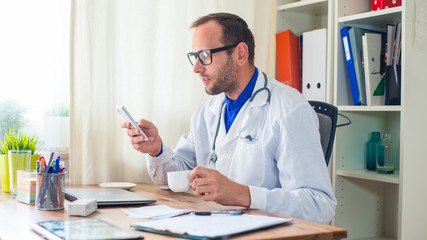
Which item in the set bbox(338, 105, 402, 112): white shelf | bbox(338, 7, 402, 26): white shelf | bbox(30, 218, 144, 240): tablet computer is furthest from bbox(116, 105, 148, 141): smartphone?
bbox(338, 7, 402, 26): white shelf

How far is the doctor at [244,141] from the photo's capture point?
1.47 meters

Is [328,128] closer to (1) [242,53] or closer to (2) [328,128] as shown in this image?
(2) [328,128]

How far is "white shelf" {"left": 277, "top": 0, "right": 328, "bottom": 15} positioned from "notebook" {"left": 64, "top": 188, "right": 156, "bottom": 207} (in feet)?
4.54

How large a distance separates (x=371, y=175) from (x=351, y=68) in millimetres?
486

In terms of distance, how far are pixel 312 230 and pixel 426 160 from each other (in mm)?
1162

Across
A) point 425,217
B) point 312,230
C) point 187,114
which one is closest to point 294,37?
point 187,114

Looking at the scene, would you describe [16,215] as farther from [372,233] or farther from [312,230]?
[372,233]

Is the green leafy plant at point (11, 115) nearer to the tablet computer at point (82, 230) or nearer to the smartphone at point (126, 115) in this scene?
the smartphone at point (126, 115)

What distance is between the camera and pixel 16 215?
4.49ft

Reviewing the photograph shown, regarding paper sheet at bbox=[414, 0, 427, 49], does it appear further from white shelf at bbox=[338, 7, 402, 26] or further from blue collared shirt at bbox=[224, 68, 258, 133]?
blue collared shirt at bbox=[224, 68, 258, 133]

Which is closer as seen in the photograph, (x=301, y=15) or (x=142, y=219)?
(x=142, y=219)

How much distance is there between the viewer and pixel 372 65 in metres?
2.24

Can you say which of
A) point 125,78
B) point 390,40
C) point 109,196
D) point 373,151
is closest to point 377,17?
point 390,40

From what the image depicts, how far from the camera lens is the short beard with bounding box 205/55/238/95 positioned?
184 cm
